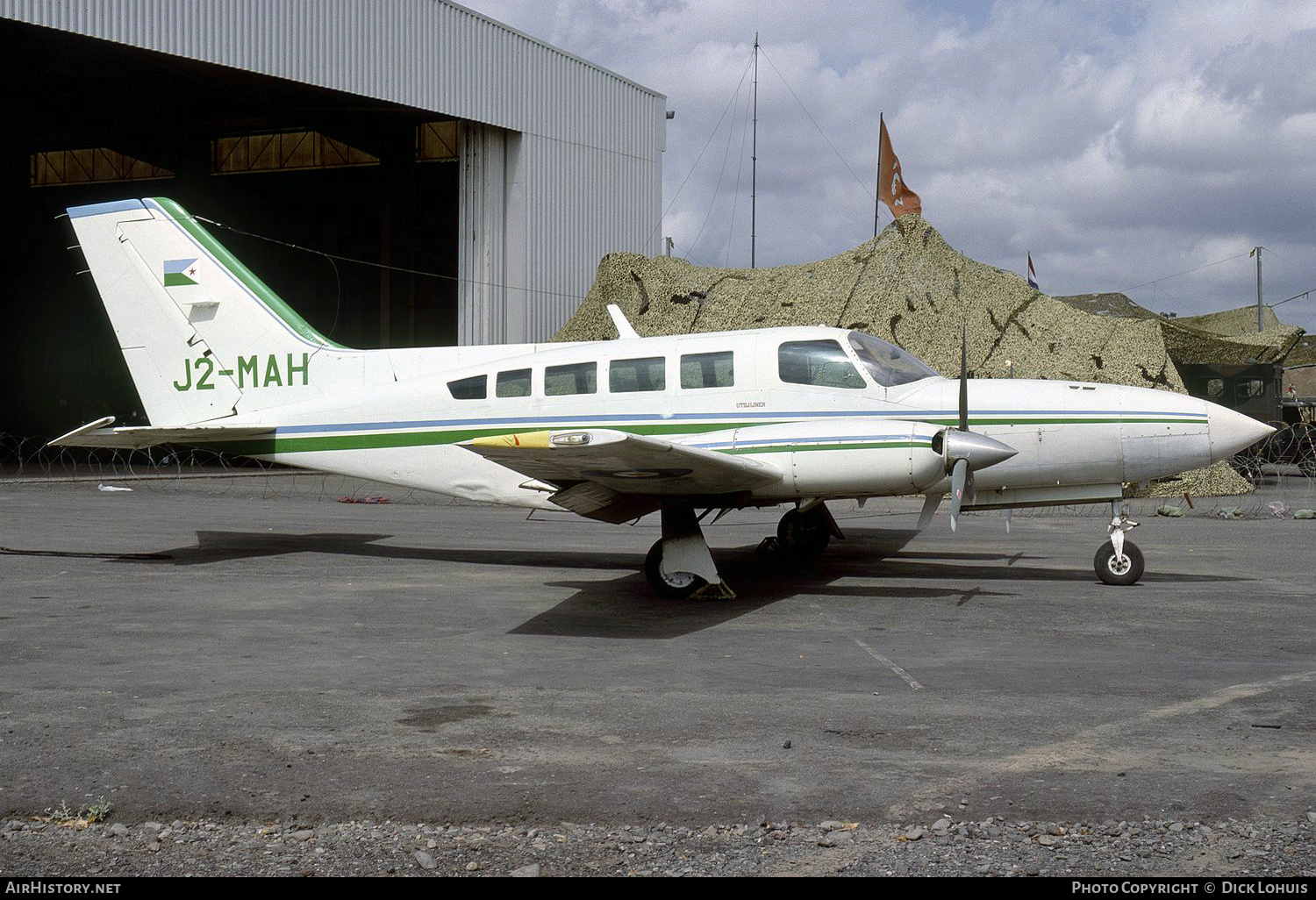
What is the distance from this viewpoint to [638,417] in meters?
12.6

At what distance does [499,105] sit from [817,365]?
822 inches

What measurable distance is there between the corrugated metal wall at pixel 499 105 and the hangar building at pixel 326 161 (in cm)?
5

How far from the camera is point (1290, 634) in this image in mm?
9336

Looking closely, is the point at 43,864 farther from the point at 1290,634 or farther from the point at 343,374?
the point at 343,374

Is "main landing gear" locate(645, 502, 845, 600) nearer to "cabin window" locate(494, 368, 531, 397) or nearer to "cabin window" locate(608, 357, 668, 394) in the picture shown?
"cabin window" locate(608, 357, 668, 394)

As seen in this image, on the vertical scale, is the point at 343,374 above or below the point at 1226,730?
above

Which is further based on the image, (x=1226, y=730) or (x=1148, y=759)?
(x=1226, y=730)

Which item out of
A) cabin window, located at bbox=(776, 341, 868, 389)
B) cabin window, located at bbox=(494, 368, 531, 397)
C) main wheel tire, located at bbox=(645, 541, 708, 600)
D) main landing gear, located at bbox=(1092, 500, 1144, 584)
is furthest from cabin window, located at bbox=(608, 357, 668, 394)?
main landing gear, located at bbox=(1092, 500, 1144, 584)

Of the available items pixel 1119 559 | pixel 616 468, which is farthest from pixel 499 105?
pixel 1119 559

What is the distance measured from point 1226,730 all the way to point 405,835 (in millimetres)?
4630

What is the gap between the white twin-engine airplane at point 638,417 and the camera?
1103cm

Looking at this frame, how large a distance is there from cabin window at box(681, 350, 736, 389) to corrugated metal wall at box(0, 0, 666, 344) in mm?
17017
